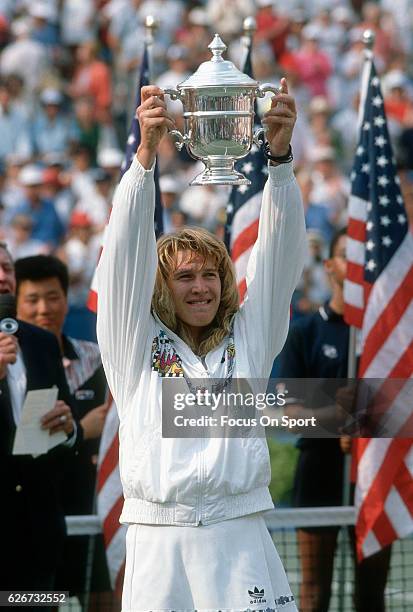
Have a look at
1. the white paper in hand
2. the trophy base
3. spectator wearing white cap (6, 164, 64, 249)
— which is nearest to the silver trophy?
the trophy base

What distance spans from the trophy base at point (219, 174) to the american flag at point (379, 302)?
239 centimetres

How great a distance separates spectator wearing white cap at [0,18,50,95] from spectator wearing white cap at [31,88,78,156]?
44 centimetres

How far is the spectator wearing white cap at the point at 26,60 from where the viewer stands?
16.9 meters

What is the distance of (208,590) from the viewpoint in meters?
4.50

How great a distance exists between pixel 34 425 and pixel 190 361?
Result: 4.95ft

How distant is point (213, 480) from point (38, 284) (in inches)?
112

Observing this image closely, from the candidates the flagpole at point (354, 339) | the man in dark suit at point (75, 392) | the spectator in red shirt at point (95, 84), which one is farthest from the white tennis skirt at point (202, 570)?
the spectator in red shirt at point (95, 84)

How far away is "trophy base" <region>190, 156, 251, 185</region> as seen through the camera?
15.5 ft

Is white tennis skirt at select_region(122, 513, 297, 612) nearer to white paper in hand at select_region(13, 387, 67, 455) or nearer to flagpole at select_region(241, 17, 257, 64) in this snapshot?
white paper in hand at select_region(13, 387, 67, 455)

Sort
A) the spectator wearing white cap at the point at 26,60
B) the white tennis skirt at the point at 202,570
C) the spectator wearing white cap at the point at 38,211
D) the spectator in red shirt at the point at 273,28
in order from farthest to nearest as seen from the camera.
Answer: the spectator in red shirt at the point at 273,28
the spectator wearing white cap at the point at 26,60
the spectator wearing white cap at the point at 38,211
the white tennis skirt at the point at 202,570

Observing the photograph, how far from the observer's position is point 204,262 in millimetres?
4848

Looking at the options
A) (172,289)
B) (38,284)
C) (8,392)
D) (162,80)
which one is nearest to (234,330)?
(172,289)

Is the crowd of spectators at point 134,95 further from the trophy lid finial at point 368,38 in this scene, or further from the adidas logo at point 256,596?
the adidas logo at point 256,596

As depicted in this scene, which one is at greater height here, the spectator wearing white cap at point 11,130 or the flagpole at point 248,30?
the spectator wearing white cap at point 11,130
